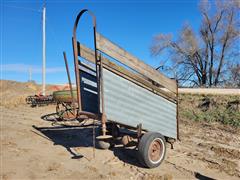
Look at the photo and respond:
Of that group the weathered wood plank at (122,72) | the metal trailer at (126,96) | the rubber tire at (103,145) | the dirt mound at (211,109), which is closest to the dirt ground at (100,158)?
the rubber tire at (103,145)

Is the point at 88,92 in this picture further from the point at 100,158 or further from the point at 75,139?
the point at 75,139

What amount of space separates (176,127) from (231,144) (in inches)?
81.0

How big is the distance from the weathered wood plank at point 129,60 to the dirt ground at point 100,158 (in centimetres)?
182

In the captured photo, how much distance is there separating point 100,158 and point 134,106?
1533 mm

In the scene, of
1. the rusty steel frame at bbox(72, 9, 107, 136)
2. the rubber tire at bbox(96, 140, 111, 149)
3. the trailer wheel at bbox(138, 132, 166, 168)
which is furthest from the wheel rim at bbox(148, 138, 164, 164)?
the rubber tire at bbox(96, 140, 111, 149)

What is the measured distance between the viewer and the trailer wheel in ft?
17.0

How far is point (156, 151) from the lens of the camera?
5602mm

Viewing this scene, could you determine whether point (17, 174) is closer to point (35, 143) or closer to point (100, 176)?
point (100, 176)

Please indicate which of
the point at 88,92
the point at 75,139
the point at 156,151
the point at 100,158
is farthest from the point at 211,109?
the point at 88,92

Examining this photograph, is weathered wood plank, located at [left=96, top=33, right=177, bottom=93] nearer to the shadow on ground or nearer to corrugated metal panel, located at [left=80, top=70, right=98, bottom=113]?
corrugated metal panel, located at [left=80, top=70, right=98, bottom=113]

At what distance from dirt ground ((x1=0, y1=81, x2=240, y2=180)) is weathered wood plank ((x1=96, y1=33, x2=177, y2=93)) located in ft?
5.98

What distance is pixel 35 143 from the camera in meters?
7.21

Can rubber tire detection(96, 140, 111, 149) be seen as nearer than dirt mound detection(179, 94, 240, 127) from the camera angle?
Yes

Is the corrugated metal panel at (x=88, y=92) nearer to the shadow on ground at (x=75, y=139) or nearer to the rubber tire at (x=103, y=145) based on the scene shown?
the rubber tire at (x=103, y=145)
